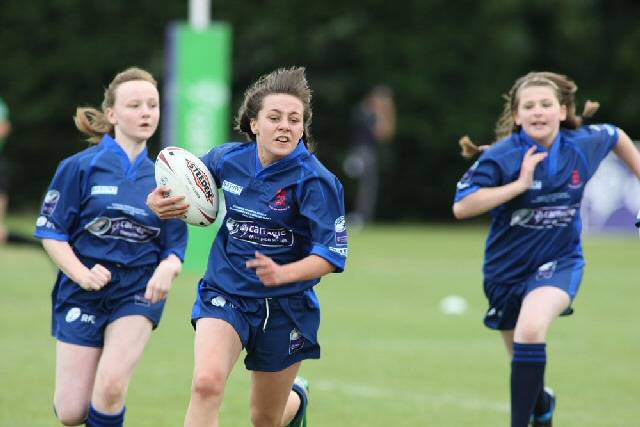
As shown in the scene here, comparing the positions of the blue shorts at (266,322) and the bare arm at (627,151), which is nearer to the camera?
the blue shorts at (266,322)

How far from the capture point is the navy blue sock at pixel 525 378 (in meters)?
5.79

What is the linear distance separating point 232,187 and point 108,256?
753 mm

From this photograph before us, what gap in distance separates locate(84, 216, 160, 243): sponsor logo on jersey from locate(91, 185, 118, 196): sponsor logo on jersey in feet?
0.37

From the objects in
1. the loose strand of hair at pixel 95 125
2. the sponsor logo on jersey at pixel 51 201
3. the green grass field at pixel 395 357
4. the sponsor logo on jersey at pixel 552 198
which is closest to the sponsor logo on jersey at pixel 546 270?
the sponsor logo on jersey at pixel 552 198

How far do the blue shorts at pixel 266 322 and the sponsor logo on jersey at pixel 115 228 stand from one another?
22.2 inches

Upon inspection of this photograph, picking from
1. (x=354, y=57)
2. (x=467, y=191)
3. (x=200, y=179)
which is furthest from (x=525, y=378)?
(x=354, y=57)

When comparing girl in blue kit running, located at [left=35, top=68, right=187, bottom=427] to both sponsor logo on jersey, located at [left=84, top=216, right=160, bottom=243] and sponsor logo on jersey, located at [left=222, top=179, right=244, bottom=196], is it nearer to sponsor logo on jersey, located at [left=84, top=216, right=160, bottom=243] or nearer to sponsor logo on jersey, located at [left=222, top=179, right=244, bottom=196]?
sponsor logo on jersey, located at [left=84, top=216, right=160, bottom=243]

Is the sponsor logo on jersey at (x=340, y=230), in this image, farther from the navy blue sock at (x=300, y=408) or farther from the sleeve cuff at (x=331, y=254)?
the navy blue sock at (x=300, y=408)

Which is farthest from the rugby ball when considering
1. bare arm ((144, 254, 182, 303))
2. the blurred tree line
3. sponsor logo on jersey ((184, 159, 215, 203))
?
the blurred tree line

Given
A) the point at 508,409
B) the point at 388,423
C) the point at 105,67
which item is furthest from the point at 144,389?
the point at 105,67

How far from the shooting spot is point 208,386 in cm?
484

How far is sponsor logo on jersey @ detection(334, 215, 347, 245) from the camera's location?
501 cm

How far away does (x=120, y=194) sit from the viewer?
562 centimetres

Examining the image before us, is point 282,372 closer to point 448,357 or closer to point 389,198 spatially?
point 448,357
